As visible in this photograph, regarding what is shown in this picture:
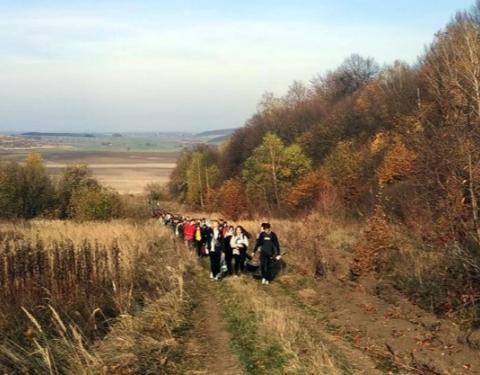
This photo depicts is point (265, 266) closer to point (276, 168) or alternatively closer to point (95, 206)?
point (95, 206)

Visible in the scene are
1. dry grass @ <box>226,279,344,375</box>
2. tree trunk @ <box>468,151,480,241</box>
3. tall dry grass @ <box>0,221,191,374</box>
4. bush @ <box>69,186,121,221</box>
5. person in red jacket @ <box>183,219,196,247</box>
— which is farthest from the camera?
bush @ <box>69,186,121,221</box>

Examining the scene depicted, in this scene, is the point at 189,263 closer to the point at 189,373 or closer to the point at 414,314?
the point at 414,314

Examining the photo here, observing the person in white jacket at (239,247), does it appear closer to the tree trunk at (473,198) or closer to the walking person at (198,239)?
the walking person at (198,239)

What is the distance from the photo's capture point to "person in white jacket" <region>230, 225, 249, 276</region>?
18344 mm

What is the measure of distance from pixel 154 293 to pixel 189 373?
4911 millimetres

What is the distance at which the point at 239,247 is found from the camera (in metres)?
18.3

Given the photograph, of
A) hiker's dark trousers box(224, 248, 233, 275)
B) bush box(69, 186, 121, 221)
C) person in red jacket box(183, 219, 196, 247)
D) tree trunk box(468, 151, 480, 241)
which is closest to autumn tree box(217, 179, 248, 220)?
bush box(69, 186, 121, 221)

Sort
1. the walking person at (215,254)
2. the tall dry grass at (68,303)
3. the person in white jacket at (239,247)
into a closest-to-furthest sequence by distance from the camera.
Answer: the tall dry grass at (68,303) < the walking person at (215,254) < the person in white jacket at (239,247)

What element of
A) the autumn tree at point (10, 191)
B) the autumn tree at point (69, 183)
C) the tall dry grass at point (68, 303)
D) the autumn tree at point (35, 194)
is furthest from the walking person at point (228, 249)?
the autumn tree at point (35, 194)

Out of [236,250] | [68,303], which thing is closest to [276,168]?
[236,250]

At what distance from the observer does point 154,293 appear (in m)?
14.0

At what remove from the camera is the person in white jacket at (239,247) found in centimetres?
1834

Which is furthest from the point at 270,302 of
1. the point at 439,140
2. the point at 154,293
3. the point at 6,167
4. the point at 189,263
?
the point at 6,167

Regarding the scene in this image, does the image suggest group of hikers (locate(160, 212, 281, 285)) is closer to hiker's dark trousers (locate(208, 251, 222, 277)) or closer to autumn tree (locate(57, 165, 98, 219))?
hiker's dark trousers (locate(208, 251, 222, 277))
